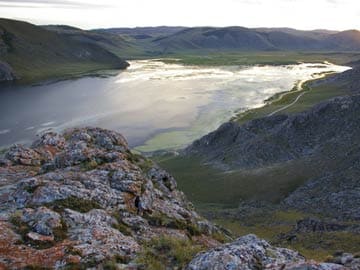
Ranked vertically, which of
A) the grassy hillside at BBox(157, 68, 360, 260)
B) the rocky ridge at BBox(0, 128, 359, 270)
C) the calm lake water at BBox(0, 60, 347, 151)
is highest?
the rocky ridge at BBox(0, 128, 359, 270)

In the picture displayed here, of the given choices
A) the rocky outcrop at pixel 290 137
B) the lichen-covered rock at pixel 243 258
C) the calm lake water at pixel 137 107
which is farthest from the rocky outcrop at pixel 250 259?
the calm lake water at pixel 137 107

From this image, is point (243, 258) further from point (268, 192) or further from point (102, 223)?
point (268, 192)

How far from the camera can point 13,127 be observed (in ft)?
346

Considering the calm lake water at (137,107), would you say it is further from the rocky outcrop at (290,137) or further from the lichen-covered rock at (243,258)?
the lichen-covered rock at (243,258)

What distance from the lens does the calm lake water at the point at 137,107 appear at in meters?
103

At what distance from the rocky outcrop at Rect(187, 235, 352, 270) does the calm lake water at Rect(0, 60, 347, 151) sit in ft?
245

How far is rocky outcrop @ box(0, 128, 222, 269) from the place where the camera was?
57.6 feet

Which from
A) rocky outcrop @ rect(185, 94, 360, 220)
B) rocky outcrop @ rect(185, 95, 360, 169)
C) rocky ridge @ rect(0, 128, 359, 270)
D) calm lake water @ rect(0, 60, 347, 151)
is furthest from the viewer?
calm lake water @ rect(0, 60, 347, 151)

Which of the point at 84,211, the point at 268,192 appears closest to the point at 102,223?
the point at 84,211

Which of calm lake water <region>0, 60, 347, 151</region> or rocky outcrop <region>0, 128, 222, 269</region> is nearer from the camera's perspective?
rocky outcrop <region>0, 128, 222, 269</region>

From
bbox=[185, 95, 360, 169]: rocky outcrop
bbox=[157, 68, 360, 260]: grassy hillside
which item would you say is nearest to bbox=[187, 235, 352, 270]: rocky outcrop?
bbox=[157, 68, 360, 260]: grassy hillside

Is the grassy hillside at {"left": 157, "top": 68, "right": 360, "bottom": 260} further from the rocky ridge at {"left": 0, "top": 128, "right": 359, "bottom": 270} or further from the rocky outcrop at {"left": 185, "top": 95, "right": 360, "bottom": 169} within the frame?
the rocky ridge at {"left": 0, "top": 128, "right": 359, "bottom": 270}

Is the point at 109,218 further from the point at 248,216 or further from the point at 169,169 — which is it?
the point at 169,169

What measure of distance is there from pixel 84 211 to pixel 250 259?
8869 millimetres
